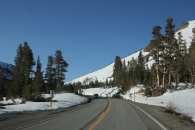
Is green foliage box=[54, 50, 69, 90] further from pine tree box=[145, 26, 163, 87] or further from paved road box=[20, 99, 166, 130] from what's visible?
paved road box=[20, 99, 166, 130]

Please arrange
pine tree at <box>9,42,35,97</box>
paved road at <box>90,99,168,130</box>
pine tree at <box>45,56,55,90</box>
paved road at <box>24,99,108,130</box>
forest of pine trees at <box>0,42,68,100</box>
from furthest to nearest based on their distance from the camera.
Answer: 1. pine tree at <box>45,56,55,90</box>
2. pine tree at <box>9,42,35,97</box>
3. forest of pine trees at <box>0,42,68,100</box>
4. paved road at <box>90,99,168,130</box>
5. paved road at <box>24,99,108,130</box>

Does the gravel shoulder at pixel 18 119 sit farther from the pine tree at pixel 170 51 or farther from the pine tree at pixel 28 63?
the pine tree at pixel 28 63

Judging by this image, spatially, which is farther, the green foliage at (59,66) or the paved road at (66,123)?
the green foliage at (59,66)

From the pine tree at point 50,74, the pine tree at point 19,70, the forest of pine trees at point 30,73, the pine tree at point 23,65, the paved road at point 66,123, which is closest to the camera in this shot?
the paved road at point 66,123

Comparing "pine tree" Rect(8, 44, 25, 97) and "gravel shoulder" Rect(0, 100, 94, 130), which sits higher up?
"pine tree" Rect(8, 44, 25, 97)

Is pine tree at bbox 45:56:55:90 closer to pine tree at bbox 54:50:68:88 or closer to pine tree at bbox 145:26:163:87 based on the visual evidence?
pine tree at bbox 54:50:68:88

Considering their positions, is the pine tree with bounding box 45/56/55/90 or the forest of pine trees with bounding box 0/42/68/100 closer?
the forest of pine trees with bounding box 0/42/68/100

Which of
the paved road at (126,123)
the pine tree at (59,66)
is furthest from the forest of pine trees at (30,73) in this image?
the paved road at (126,123)

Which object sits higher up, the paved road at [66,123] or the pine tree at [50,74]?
the pine tree at [50,74]

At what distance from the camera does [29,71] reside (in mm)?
56031

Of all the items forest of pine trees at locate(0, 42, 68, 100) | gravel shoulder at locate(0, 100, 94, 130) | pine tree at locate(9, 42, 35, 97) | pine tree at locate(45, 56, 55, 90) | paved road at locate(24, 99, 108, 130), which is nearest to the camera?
paved road at locate(24, 99, 108, 130)

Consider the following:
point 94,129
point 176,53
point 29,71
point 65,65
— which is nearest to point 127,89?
point 65,65

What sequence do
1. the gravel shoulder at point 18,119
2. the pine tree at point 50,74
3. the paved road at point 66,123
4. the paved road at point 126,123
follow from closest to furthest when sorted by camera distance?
the paved road at point 66,123 < the paved road at point 126,123 < the gravel shoulder at point 18,119 < the pine tree at point 50,74

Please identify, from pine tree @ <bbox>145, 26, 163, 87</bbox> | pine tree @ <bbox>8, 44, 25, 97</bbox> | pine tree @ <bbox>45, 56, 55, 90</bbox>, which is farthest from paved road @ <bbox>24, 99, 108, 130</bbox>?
pine tree @ <bbox>45, 56, 55, 90</bbox>
